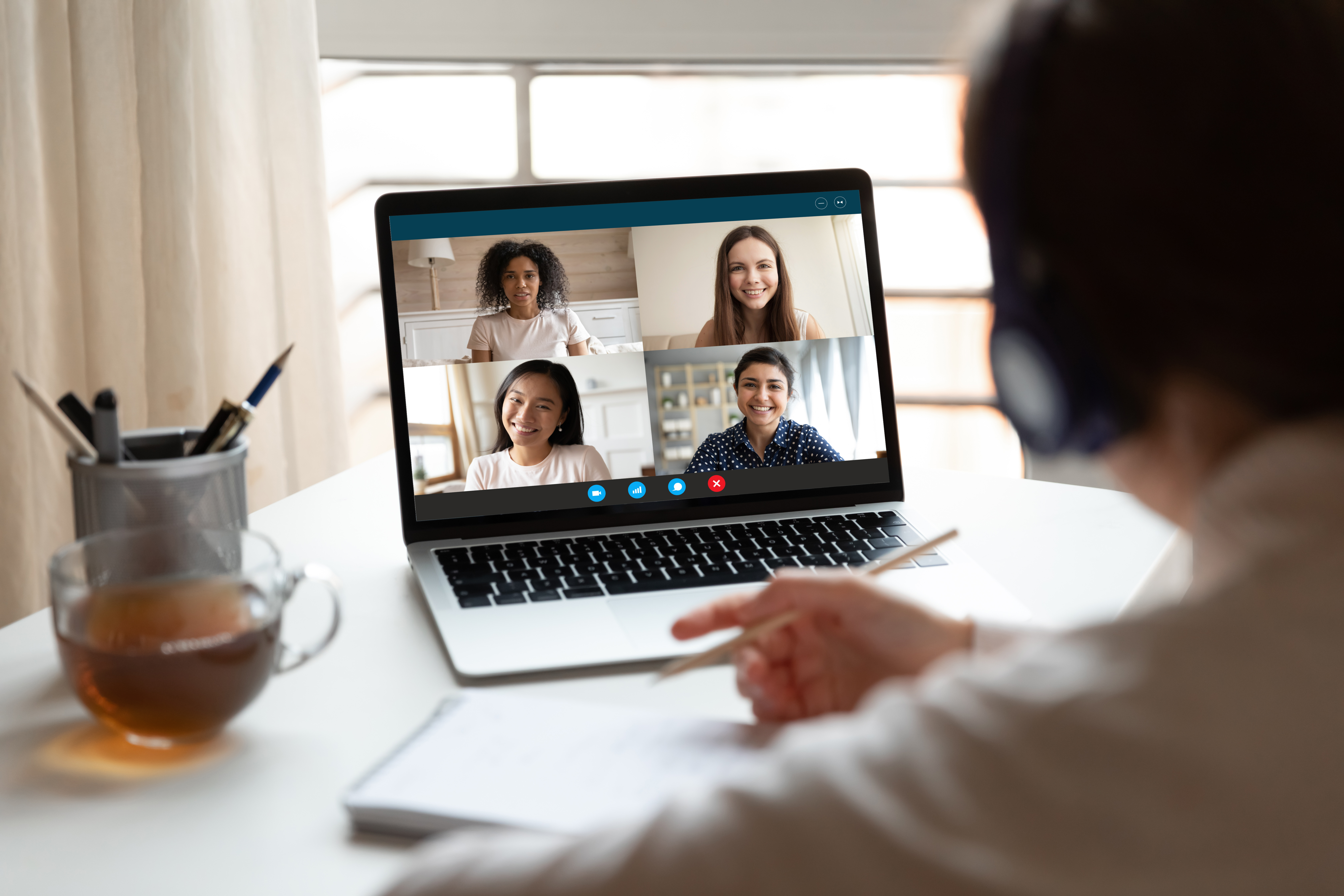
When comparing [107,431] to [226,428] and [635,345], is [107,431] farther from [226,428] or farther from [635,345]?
[635,345]

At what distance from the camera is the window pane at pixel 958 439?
1.83 m

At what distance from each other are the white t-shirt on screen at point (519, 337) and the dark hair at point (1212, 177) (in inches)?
24.2

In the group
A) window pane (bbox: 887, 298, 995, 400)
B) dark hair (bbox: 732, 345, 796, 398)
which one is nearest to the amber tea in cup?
dark hair (bbox: 732, 345, 796, 398)

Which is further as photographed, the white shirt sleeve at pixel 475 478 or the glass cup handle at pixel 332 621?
the white shirt sleeve at pixel 475 478

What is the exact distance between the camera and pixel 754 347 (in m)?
0.93

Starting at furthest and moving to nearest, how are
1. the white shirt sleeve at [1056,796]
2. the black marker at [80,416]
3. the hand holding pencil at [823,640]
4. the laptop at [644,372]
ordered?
the laptop at [644,372], the black marker at [80,416], the hand holding pencil at [823,640], the white shirt sleeve at [1056,796]

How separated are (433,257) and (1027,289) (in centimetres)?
64

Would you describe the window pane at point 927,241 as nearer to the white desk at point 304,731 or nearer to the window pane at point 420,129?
the window pane at point 420,129

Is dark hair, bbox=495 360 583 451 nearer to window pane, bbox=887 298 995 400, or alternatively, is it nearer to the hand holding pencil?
the hand holding pencil

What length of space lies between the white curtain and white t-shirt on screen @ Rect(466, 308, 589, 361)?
70 cm

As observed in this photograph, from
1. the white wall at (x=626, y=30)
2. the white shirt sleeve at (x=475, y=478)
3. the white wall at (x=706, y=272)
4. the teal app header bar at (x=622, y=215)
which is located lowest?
the white shirt sleeve at (x=475, y=478)

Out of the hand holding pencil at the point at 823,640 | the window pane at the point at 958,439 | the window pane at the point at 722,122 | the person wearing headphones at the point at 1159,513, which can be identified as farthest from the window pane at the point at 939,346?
the person wearing headphones at the point at 1159,513

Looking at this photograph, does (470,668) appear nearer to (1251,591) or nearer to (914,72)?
(1251,591)

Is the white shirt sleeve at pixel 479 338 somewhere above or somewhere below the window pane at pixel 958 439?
above
